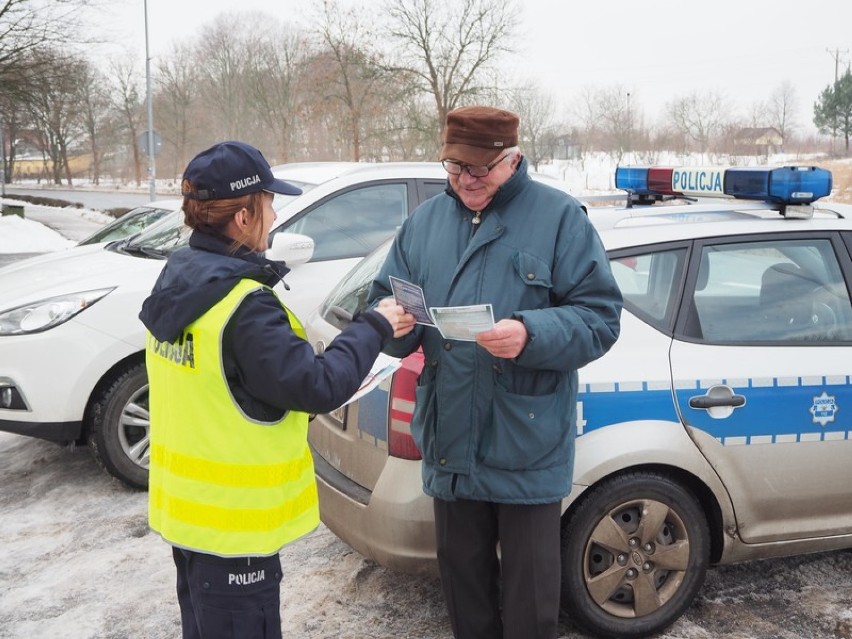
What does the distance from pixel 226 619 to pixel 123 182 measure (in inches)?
3059

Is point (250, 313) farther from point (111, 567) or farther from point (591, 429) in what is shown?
point (111, 567)

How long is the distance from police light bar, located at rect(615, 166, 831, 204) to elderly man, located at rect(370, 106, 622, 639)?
1.25 m

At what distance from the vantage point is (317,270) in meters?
5.16

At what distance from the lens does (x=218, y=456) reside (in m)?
2.00

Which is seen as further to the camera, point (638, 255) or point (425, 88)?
point (425, 88)

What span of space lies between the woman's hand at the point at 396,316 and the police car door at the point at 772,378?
1113 mm

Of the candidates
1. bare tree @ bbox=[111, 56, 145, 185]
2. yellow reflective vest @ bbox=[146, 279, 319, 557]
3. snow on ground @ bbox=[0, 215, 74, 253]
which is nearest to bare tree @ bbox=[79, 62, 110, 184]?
bare tree @ bbox=[111, 56, 145, 185]

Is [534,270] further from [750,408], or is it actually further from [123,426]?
[123,426]

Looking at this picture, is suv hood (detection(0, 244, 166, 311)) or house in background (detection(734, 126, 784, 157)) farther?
house in background (detection(734, 126, 784, 157))

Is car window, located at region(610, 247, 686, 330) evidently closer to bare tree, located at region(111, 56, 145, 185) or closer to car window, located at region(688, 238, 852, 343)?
car window, located at region(688, 238, 852, 343)

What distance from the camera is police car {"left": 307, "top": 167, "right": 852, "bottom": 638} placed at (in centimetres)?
282

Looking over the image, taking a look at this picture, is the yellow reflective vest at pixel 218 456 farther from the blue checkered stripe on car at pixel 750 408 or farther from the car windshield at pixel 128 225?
the car windshield at pixel 128 225

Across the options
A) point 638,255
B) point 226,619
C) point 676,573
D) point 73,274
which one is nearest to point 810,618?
point 676,573

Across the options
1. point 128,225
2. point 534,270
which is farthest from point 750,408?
point 128,225
